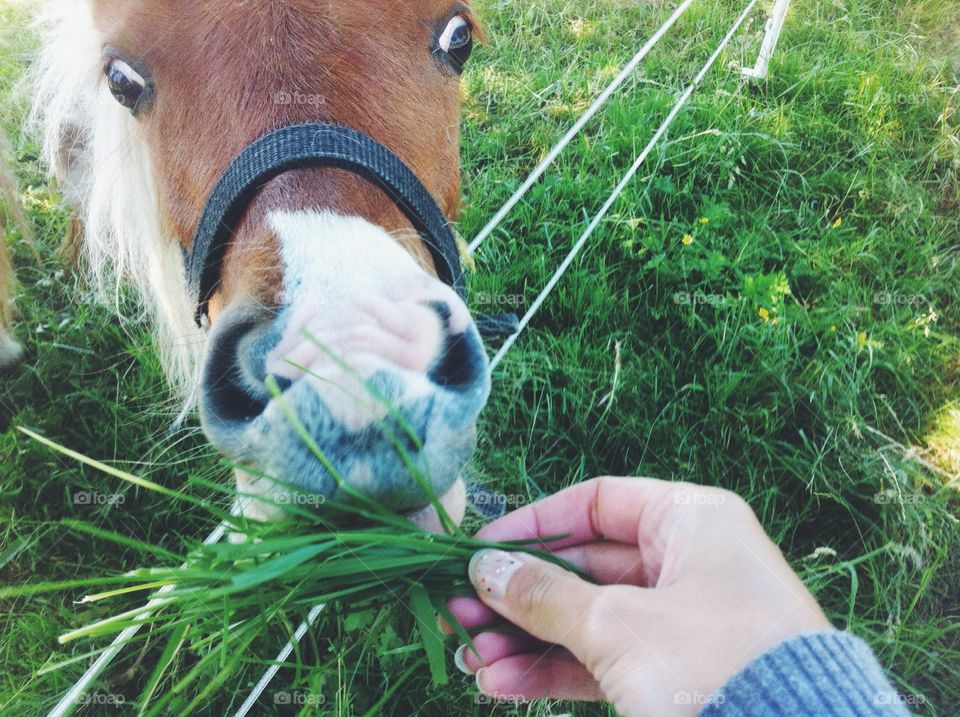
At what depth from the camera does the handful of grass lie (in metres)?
1.21

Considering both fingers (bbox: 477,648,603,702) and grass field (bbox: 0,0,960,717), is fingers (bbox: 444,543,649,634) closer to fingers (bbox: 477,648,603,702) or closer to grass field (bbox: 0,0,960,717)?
fingers (bbox: 477,648,603,702)

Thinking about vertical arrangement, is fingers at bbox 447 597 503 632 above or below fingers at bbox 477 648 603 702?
above

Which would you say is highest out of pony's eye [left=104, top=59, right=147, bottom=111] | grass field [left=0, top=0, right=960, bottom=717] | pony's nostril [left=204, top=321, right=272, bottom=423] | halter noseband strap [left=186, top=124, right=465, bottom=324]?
pony's eye [left=104, top=59, right=147, bottom=111]

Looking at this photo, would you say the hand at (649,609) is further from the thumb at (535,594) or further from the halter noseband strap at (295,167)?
the halter noseband strap at (295,167)

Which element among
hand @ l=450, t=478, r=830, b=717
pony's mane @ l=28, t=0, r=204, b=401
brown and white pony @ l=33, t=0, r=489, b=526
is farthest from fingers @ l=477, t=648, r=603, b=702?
pony's mane @ l=28, t=0, r=204, b=401

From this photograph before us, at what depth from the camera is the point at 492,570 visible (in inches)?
54.7

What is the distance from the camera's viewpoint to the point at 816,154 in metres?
4.08

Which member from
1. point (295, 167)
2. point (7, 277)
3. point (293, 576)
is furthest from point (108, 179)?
Result: point (293, 576)

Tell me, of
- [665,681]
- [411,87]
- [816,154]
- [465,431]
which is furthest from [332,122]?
[816,154]

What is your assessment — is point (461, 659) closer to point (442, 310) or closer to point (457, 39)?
point (442, 310)

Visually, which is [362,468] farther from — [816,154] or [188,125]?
[816,154]

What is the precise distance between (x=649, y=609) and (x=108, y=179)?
2385 millimetres

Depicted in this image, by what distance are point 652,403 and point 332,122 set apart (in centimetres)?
190

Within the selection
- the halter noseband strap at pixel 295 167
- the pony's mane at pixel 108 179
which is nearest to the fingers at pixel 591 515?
the halter noseband strap at pixel 295 167
